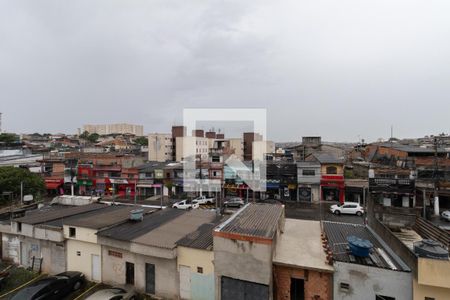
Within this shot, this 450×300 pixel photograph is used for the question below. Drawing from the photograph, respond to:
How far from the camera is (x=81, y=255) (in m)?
15.4

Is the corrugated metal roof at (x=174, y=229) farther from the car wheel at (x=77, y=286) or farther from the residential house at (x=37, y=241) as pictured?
the residential house at (x=37, y=241)

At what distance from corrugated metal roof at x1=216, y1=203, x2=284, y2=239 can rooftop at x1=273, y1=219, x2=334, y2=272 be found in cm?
115

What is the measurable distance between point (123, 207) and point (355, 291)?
16761 mm

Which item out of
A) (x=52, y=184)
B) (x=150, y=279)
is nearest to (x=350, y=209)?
(x=150, y=279)

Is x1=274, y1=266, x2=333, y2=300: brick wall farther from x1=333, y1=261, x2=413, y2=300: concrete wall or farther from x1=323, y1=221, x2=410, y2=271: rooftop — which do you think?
x1=323, y1=221, x2=410, y2=271: rooftop

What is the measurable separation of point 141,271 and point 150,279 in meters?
0.63

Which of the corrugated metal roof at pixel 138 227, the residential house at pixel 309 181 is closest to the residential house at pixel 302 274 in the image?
the corrugated metal roof at pixel 138 227

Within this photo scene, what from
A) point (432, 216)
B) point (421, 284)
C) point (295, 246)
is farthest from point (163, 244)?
point (432, 216)

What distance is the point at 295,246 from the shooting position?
40.5 ft

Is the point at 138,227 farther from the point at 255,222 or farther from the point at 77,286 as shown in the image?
the point at 255,222

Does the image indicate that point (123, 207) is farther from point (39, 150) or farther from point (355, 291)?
point (39, 150)

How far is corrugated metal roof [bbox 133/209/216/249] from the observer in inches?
511

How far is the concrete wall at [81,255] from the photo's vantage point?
15.1 metres

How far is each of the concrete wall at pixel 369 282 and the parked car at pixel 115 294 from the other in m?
9.40
